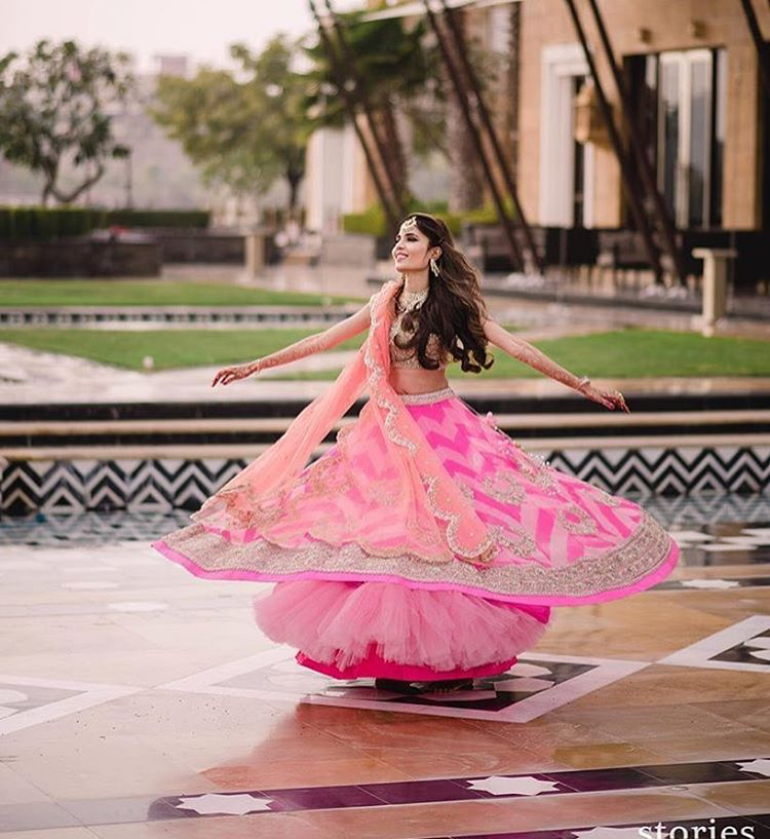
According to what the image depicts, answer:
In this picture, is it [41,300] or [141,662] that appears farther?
[41,300]

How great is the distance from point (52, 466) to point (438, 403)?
16.1 ft

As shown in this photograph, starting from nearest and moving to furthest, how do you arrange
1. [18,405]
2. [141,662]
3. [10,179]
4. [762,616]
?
[141,662] < [762,616] < [18,405] < [10,179]

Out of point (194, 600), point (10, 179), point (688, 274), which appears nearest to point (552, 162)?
point (688, 274)

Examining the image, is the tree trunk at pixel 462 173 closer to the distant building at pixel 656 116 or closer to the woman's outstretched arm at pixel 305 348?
the distant building at pixel 656 116

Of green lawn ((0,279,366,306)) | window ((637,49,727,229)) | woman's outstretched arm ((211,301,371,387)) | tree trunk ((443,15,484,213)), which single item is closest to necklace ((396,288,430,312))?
woman's outstretched arm ((211,301,371,387))

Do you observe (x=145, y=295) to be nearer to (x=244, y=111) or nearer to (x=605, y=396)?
(x=605, y=396)

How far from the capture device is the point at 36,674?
7.03 meters

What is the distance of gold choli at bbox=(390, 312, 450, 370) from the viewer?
7.01 m

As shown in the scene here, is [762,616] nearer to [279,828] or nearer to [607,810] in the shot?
[607,810]

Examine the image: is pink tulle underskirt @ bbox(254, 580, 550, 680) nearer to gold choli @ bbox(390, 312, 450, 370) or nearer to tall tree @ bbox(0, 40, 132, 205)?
gold choli @ bbox(390, 312, 450, 370)

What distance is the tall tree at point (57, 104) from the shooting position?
151ft

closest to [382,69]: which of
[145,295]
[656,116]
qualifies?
[656,116]

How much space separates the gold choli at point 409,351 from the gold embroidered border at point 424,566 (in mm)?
752

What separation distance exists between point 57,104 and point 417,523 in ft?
138
